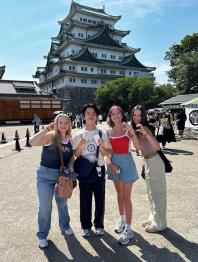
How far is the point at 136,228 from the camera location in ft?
15.3

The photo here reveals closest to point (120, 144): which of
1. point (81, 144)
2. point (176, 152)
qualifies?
point (81, 144)

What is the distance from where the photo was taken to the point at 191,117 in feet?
64.7

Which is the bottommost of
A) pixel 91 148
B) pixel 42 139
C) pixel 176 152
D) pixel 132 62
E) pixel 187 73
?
pixel 176 152

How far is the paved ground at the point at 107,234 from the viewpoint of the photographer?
383cm

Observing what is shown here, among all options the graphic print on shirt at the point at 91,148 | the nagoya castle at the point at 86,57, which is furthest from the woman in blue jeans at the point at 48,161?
the nagoya castle at the point at 86,57

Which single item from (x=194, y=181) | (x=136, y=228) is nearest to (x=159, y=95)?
(x=194, y=181)

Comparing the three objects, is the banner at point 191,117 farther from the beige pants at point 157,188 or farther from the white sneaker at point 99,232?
the white sneaker at point 99,232

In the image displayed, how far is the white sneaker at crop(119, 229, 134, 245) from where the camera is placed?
13.5 ft

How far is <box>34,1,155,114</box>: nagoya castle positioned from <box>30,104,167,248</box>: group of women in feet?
161

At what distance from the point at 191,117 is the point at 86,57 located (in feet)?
128

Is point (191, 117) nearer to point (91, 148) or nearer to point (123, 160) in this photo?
point (123, 160)

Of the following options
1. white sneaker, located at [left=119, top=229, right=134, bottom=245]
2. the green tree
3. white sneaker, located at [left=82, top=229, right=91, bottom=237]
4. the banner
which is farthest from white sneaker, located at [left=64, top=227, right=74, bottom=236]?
the green tree

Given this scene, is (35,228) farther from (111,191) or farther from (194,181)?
(194,181)

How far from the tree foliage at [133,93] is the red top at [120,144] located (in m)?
42.8
